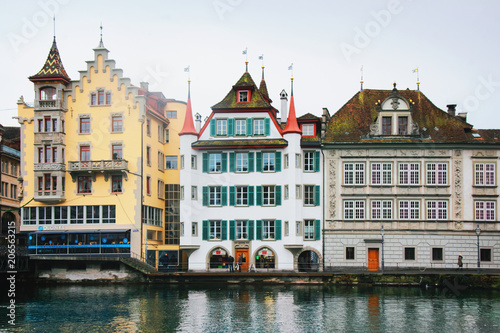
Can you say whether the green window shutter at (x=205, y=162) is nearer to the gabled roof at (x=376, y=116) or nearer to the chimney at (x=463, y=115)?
the gabled roof at (x=376, y=116)

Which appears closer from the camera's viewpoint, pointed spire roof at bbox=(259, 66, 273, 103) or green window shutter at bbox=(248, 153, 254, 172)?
green window shutter at bbox=(248, 153, 254, 172)

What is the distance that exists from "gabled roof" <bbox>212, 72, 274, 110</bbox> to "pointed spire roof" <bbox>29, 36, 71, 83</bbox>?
1603cm

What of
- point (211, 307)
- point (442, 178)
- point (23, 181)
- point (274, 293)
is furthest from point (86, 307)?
point (442, 178)

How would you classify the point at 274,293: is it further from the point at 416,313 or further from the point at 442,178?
the point at 442,178

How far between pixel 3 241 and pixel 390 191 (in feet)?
143

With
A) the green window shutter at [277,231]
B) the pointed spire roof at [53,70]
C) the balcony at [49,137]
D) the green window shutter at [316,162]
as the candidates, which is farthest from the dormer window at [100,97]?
the green window shutter at [316,162]

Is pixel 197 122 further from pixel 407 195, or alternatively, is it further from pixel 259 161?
pixel 407 195

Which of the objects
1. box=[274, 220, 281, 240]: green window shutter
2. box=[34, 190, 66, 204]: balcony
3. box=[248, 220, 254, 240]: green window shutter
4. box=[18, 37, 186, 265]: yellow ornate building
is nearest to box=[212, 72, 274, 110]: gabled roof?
box=[18, 37, 186, 265]: yellow ornate building

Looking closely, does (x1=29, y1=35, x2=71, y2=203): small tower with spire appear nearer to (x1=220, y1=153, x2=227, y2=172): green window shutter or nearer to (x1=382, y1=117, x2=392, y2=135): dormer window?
(x1=220, y1=153, x2=227, y2=172): green window shutter

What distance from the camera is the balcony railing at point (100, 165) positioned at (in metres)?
65.1

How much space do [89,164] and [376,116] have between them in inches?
1134

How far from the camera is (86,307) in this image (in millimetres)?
45312

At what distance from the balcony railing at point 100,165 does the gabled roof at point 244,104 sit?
10.7 m

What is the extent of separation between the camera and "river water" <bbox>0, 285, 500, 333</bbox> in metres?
37.6
